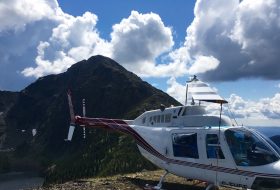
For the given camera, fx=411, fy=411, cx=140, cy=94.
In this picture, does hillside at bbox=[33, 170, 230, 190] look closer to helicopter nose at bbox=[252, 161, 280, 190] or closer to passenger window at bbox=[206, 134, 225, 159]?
passenger window at bbox=[206, 134, 225, 159]

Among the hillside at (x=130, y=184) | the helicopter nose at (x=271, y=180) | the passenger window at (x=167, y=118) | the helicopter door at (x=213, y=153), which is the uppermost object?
the passenger window at (x=167, y=118)

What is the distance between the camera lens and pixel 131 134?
26.9 meters

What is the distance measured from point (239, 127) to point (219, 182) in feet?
9.06

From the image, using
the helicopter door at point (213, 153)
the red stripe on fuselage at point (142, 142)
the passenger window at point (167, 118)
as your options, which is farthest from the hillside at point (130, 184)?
the passenger window at point (167, 118)

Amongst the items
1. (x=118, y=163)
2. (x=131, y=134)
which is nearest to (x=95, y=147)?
(x=118, y=163)

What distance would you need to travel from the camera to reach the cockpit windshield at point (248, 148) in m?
18.0

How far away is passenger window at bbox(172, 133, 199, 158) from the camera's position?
20.4 m

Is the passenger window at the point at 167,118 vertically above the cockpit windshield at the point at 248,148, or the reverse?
the passenger window at the point at 167,118

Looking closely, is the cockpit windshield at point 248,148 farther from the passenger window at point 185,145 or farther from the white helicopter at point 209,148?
the passenger window at point 185,145

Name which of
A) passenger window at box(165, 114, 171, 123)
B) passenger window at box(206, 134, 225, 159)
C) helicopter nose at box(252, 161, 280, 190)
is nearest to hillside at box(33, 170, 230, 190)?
passenger window at box(206, 134, 225, 159)

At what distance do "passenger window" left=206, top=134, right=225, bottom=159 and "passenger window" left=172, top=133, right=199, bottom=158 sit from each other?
76cm

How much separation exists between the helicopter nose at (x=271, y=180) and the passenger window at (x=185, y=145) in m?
3.52

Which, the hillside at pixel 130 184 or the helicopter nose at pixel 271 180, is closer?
the helicopter nose at pixel 271 180

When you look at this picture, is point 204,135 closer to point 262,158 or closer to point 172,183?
point 262,158
